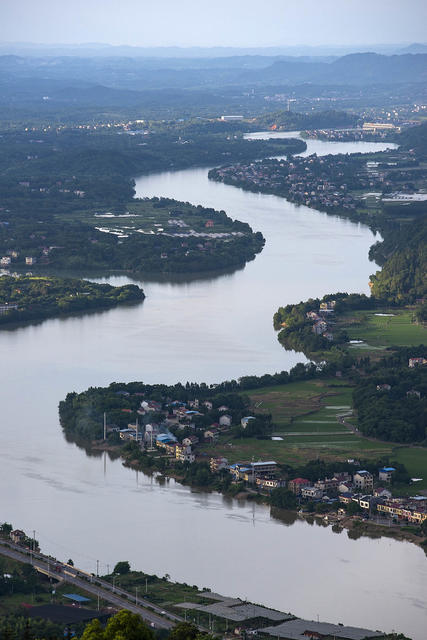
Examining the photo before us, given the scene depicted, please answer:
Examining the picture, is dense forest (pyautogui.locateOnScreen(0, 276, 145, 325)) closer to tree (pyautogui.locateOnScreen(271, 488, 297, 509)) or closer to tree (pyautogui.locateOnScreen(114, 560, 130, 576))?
tree (pyautogui.locateOnScreen(271, 488, 297, 509))

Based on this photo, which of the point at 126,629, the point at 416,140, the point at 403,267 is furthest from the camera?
the point at 416,140

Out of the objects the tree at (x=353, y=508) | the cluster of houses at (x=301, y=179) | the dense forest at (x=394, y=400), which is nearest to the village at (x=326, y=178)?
the cluster of houses at (x=301, y=179)

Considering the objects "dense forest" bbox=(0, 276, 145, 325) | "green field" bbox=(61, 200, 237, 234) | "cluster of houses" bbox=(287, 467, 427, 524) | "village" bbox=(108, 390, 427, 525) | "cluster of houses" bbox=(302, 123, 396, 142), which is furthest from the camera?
"cluster of houses" bbox=(302, 123, 396, 142)

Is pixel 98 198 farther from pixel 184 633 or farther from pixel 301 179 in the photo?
pixel 184 633

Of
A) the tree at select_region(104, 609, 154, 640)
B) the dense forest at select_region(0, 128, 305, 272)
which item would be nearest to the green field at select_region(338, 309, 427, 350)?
the dense forest at select_region(0, 128, 305, 272)

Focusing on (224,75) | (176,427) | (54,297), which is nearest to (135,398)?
(176,427)

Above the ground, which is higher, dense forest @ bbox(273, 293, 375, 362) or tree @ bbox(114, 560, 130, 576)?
dense forest @ bbox(273, 293, 375, 362)

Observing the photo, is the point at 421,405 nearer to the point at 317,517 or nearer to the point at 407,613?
the point at 317,517
